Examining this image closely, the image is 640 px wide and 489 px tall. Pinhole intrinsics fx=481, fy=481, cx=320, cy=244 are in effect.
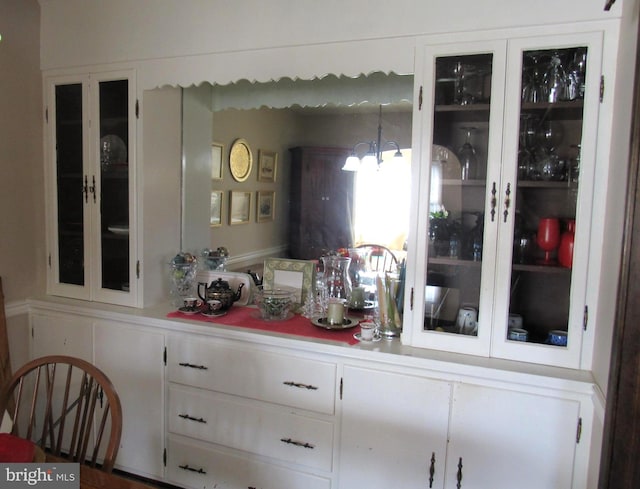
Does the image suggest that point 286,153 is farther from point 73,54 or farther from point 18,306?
point 18,306

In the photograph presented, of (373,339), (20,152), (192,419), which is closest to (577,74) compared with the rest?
(373,339)

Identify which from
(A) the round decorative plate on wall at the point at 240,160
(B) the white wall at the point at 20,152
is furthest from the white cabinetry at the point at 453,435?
(B) the white wall at the point at 20,152

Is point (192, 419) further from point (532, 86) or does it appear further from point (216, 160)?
point (532, 86)

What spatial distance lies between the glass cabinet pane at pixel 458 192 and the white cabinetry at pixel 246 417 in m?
0.53

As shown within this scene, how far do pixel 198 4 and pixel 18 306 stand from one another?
1735mm

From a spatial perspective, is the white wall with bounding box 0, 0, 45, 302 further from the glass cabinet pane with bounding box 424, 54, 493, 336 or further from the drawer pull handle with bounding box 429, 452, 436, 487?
the drawer pull handle with bounding box 429, 452, 436, 487

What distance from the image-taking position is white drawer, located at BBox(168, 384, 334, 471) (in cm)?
195

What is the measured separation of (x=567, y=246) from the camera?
1694mm

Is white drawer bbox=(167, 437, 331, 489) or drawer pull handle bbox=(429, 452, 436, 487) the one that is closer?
drawer pull handle bbox=(429, 452, 436, 487)

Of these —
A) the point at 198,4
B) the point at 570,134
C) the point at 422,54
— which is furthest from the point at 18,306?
the point at 570,134

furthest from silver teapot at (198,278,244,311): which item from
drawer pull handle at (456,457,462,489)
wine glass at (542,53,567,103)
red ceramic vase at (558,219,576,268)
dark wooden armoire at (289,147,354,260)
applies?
wine glass at (542,53,567,103)

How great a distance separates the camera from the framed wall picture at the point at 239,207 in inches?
103

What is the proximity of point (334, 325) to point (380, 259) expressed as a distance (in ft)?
1.44

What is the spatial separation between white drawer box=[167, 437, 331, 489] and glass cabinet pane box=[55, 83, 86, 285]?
3.40 feet
